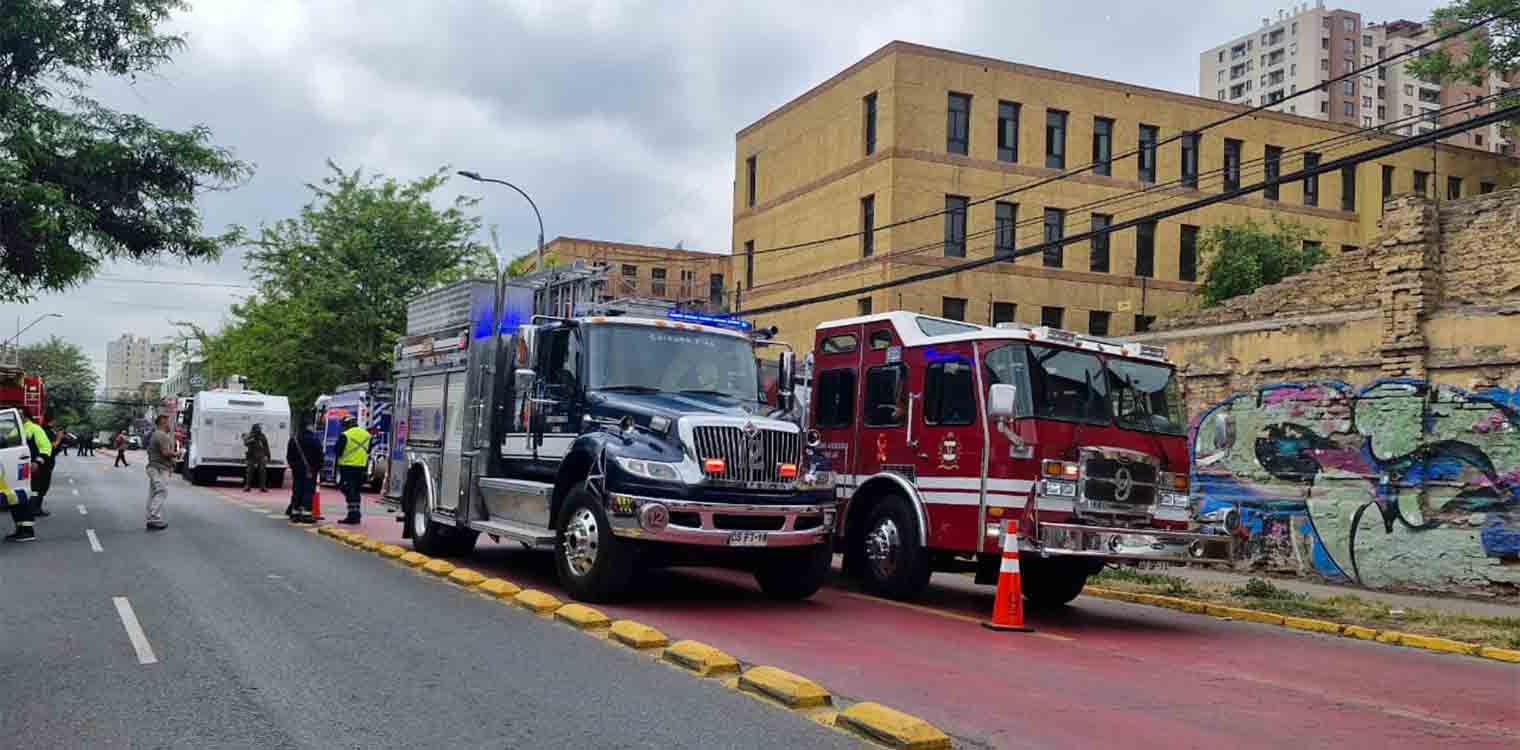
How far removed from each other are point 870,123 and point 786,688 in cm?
3528

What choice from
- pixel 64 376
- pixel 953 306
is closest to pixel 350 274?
pixel 953 306

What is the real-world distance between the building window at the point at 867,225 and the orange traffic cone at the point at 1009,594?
29.8m

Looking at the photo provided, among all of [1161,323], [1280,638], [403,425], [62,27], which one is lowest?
[1280,638]

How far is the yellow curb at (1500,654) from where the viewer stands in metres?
10.4

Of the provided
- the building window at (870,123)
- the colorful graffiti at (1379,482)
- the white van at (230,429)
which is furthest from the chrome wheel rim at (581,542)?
the building window at (870,123)

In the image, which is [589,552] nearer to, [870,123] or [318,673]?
[318,673]

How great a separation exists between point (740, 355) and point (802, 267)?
103 feet

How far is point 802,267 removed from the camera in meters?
43.8

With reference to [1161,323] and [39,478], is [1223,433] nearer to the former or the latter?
[1161,323]

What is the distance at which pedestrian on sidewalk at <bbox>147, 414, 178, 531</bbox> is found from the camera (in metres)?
18.1

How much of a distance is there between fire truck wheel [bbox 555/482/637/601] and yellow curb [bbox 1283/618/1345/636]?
657 centimetres

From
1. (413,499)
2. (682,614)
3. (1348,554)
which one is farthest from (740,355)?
(1348,554)

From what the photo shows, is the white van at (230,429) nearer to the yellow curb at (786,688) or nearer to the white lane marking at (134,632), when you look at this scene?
the white lane marking at (134,632)

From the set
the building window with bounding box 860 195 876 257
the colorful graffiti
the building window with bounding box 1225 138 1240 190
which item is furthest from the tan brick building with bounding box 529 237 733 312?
the colorful graffiti
